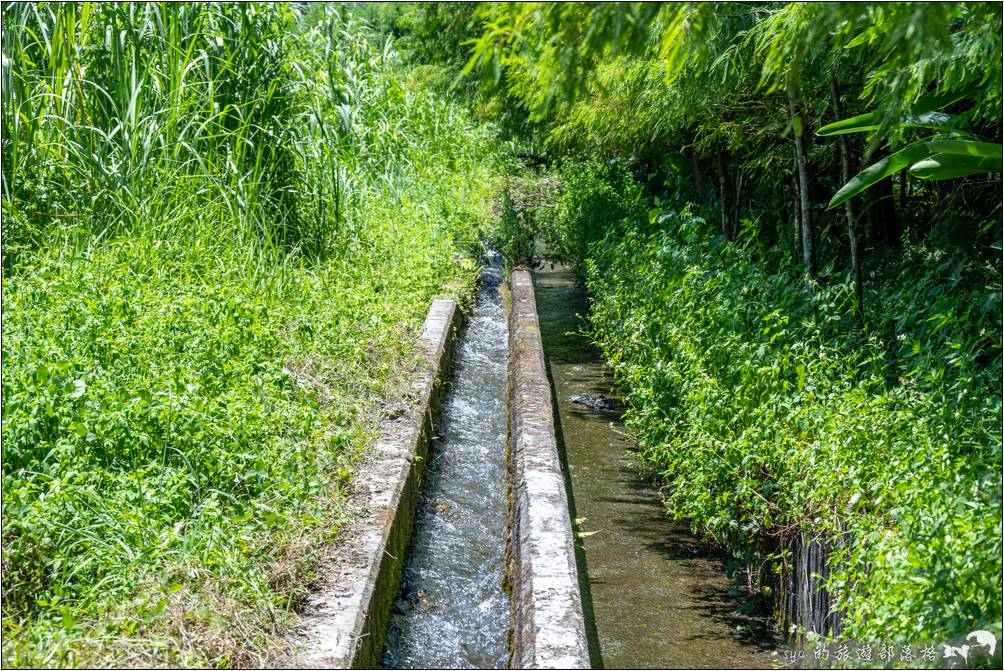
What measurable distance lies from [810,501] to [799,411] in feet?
1.25

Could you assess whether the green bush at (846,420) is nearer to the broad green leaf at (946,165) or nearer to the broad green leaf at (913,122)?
the broad green leaf at (946,165)

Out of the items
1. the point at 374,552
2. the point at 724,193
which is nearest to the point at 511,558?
the point at 374,552

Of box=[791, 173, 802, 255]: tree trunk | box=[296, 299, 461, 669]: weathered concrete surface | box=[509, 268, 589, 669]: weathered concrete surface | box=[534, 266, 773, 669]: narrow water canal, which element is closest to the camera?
box=[296, 299, 461, 669]: weathered concrete surface

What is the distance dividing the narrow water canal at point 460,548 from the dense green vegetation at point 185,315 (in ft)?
1.89

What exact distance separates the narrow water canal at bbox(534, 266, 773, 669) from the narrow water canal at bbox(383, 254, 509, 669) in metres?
0.43

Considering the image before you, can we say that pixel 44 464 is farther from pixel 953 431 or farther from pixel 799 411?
pixel 953 431

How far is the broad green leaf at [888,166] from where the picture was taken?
4312 mm

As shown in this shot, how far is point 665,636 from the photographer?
14.0ft

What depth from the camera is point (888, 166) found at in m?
4.42

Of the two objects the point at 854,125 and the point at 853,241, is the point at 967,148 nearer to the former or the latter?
the point at 854,125

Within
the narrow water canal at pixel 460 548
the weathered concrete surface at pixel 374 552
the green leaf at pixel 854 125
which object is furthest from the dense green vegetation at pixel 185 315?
the green leaf at pixel 854 125

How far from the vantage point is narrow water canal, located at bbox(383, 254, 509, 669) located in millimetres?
4168

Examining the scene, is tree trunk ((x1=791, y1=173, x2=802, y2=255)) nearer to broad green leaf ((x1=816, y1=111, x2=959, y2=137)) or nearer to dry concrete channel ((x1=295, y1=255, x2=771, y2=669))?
dry concrete channel ((x1=295, y1=255, x2=771, y2=669))

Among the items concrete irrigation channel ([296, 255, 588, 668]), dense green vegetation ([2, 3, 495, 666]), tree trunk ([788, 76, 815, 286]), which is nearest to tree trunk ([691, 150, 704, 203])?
dense green vegetation ([2, 3, 495, 666])
